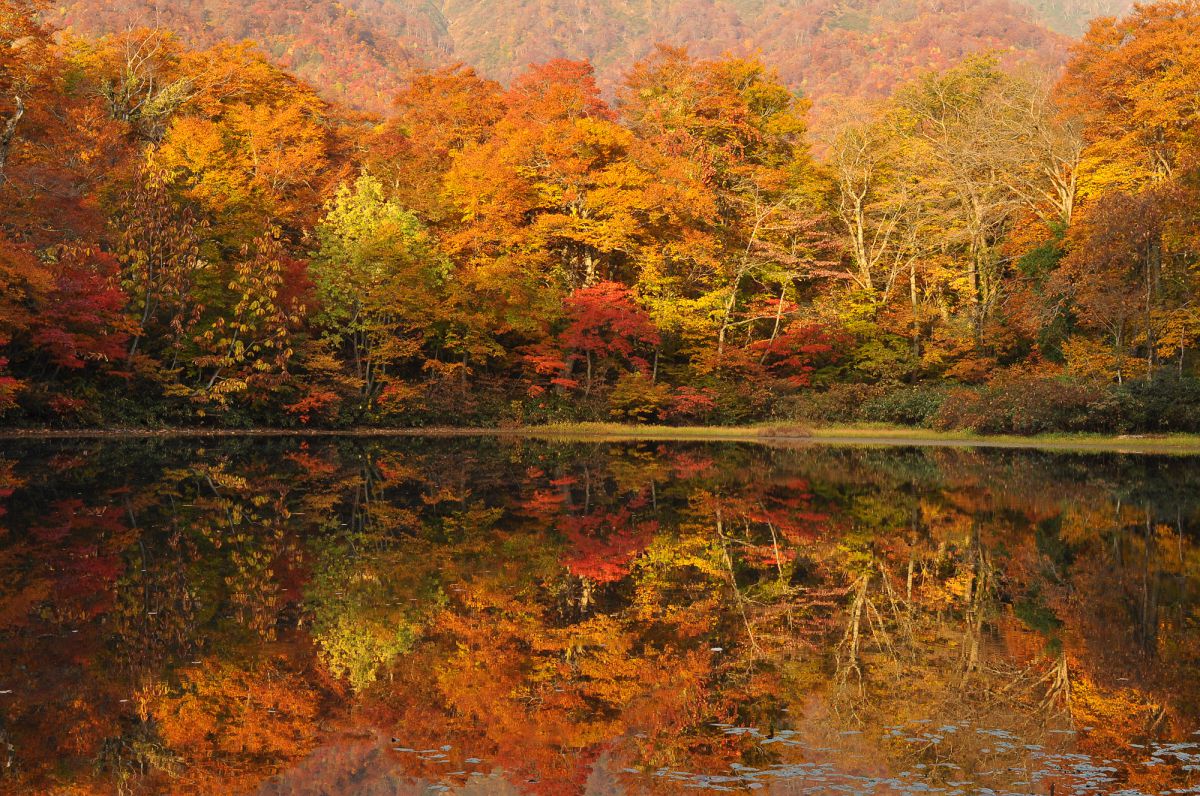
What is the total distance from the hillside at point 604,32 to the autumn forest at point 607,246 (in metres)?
11.7

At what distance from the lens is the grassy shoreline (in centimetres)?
2925

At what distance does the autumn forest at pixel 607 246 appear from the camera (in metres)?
31.9

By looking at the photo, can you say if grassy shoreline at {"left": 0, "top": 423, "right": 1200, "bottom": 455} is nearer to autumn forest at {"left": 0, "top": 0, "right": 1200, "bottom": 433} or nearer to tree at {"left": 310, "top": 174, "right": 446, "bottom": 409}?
autumn forest at {"left": 0, "top": 0, "right": 1200, "bottom": 433}

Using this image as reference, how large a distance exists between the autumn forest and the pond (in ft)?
56.2

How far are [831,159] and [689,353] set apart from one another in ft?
39.5

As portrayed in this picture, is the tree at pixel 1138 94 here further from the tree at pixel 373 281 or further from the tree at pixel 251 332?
the tree at pixel 251 332

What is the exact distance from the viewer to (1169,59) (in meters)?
34.9

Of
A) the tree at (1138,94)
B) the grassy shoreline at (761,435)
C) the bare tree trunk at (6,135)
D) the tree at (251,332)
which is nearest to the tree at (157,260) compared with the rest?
the tree at (251,332)

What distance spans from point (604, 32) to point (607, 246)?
89116 mm

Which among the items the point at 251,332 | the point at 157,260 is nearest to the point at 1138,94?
the point at 251,332

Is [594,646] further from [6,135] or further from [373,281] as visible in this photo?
[373,281]

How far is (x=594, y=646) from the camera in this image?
810 cm

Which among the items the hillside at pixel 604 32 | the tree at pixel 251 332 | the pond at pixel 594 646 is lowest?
the pond at pixel 594 646

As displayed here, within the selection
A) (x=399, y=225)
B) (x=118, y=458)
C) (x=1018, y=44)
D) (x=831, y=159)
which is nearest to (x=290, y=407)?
(x=399, y=225)
